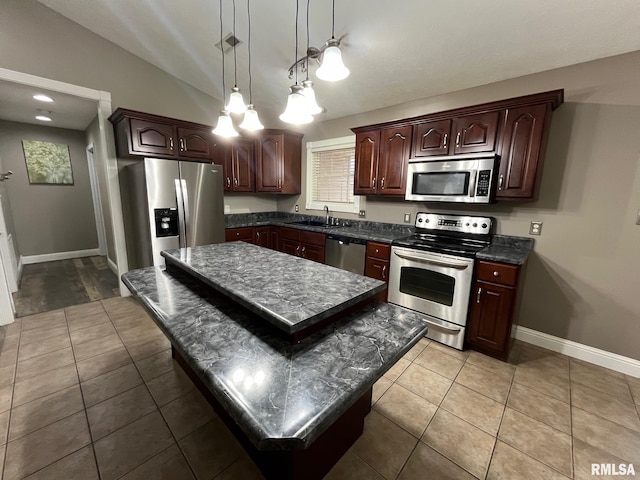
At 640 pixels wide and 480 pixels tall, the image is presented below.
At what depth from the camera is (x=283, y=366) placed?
0.96m

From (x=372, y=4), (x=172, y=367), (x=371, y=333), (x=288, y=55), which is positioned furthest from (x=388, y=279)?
(x=288, y=55)

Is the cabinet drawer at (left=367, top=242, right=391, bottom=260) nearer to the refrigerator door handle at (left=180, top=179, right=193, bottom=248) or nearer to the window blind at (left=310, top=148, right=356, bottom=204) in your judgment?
the window blind at (left=310, top=148, right=356, bottom=204)

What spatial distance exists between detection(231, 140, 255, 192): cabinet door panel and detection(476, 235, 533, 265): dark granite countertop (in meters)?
3.26

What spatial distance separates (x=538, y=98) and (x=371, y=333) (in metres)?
2.31

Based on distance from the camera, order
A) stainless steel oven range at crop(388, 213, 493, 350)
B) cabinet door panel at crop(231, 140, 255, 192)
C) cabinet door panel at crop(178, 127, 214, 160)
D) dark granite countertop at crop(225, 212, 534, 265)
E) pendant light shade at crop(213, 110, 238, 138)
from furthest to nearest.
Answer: cabinet door panel at crop(231, 140, 255, 192) → cabinet door panel at crop(178, 127, 214, 160) → stainless steel oven range at crop(388, 213, 493, 350) → dark granite countertop at crop(225, 212, 534, 265) → pendant light shade at crop(213, 110, 238, 138)

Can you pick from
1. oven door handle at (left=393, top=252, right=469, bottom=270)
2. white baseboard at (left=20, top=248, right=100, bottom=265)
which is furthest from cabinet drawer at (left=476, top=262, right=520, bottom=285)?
white baseboard at (left=20, top=248, right=100, bottom=265)

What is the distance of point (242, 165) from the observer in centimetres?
400

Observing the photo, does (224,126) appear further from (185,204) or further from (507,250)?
(507,250)

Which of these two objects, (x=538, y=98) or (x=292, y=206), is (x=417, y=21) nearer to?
(x=538, y=98)

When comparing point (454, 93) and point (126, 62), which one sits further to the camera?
point (126, 62)

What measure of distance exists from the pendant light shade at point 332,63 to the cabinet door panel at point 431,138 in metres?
1.60

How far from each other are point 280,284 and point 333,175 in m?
2.87

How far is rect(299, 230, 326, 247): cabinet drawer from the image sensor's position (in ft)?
11.3

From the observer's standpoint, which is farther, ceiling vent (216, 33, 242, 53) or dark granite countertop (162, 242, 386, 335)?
ceiling vent (216, 33, 242, 53)
